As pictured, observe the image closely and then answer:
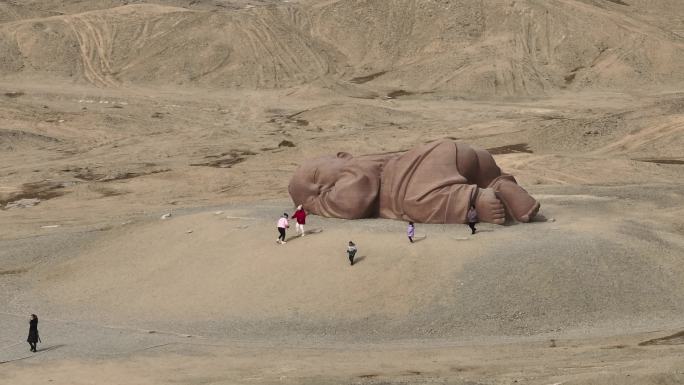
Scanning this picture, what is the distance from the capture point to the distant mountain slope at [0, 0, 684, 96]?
59.9 metres

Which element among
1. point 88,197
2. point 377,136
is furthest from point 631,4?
point 88,197

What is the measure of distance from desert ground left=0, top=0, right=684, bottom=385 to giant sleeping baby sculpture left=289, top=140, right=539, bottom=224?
460 mm

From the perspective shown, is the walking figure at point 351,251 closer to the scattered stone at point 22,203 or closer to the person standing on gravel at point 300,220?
the person standing on gravel at point 300,220

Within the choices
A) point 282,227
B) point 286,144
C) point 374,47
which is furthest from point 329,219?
point 374,47

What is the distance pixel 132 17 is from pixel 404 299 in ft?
176

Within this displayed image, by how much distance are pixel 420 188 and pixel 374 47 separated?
46.0 m

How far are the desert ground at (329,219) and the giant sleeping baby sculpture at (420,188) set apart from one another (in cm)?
46

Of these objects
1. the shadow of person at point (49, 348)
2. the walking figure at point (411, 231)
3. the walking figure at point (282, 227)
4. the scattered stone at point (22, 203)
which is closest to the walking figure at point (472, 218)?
the walking figure at point (411, 231)

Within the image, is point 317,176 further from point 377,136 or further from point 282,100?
point 282,100

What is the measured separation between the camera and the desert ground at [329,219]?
56.6 ft

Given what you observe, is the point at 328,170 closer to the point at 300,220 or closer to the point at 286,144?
the point at 300,220

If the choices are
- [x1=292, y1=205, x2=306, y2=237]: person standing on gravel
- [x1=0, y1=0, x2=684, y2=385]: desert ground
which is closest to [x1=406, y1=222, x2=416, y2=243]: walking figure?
[x1=0, y1=0, x2=684, y2=385]: desert ground

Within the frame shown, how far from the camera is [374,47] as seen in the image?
6700 cm

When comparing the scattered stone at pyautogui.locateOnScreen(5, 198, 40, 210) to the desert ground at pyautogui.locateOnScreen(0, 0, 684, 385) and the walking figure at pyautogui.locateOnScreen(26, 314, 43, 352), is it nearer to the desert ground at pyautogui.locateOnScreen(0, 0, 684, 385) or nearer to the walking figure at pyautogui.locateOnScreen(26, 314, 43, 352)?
the desert ground at pyautogui.locateOnScreen(0, 0, 684, 385)
